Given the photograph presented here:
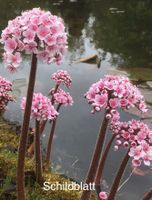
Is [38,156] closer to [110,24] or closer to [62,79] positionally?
[62,79]

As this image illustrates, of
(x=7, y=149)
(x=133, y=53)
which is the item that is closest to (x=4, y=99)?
(x=7, y=149)

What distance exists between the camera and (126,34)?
585 inches

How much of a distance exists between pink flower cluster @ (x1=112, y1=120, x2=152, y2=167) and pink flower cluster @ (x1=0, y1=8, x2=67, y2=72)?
844mm

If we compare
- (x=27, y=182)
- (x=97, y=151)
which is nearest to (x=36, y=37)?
(x=97, y=151)

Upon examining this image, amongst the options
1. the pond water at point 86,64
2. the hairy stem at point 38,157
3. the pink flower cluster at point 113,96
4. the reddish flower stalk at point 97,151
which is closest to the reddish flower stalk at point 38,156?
the hairy stem at point 38,157

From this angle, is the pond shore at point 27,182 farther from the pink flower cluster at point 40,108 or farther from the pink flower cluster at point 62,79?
the pink flower cluster at point 62,79

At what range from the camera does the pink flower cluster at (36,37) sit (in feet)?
9.24

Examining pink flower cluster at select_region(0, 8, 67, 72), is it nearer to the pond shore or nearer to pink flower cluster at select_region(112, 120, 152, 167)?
pink flower cluster at select_region(112, 120, 152, 167)

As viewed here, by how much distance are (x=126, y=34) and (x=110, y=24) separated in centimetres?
135

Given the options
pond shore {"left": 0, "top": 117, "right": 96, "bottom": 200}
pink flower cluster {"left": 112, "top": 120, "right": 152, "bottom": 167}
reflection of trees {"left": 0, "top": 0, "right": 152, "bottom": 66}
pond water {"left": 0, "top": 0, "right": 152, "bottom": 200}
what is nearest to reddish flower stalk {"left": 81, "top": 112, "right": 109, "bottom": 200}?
pink flower cluster {"left": 112, "top": 120, "right": 152, "bottom": 167}

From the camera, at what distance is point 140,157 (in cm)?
323

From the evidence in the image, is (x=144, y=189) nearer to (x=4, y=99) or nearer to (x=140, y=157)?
(x=4, y=99)

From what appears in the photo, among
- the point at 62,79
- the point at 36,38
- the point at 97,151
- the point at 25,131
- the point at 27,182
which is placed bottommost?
the point at 27,182

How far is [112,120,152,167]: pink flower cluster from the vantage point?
323 cm
